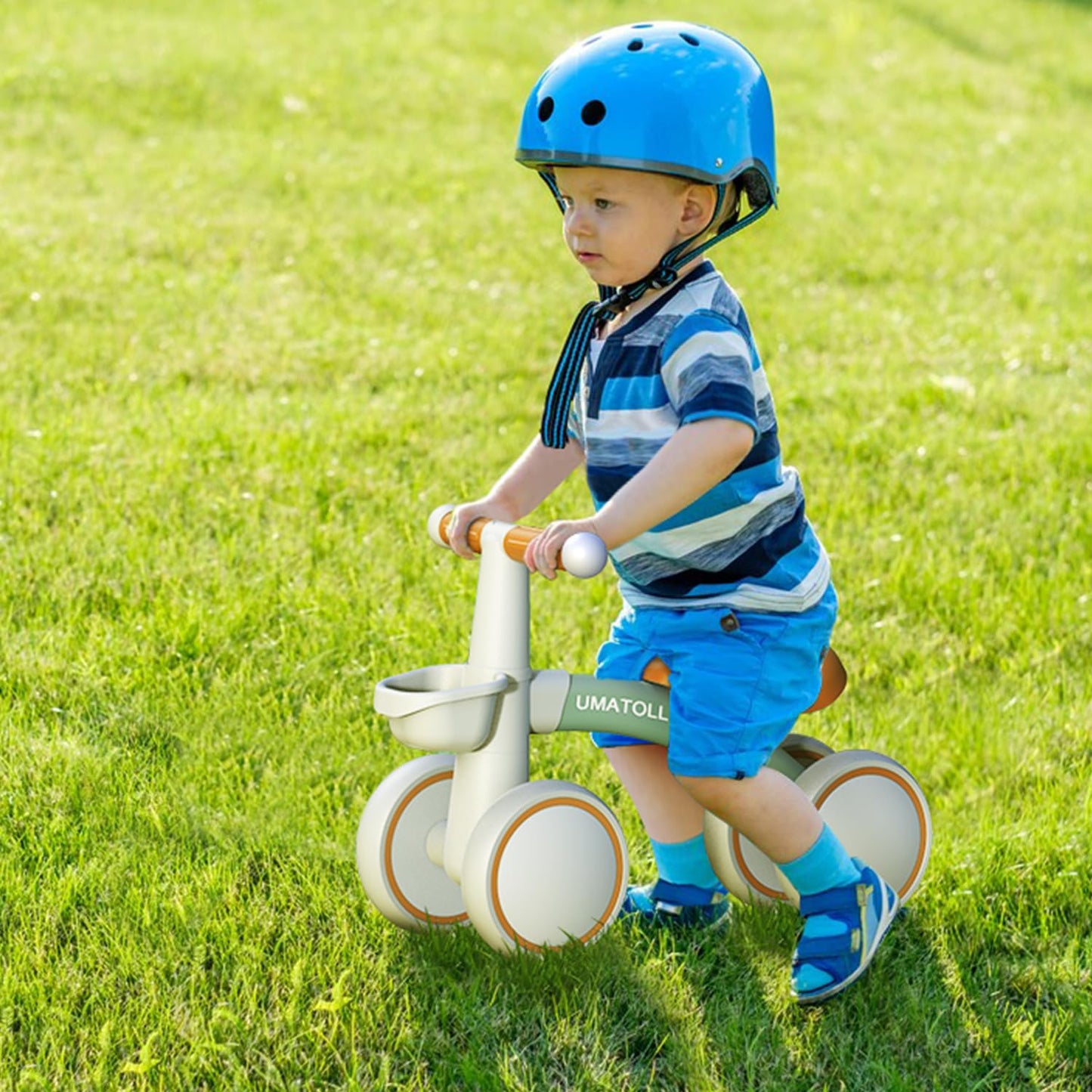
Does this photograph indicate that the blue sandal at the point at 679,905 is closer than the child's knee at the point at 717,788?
No

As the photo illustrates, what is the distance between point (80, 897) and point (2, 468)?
2.56 metres

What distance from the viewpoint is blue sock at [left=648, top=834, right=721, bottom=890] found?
3562 millimetres

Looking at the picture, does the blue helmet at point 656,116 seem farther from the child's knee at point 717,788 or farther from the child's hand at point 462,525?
the child's knee at point 717,788

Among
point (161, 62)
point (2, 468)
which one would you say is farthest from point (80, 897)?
point (161, 62)

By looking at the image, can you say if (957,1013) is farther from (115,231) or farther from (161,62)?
(161,62)

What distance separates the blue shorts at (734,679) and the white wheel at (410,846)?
0.49 m

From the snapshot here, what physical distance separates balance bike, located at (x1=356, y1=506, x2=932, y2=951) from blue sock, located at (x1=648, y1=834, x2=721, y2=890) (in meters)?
0.32

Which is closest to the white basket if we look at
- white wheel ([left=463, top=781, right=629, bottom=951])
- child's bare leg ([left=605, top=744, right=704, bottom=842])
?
white wheel ([left=463, top=781, right=629, bottom=951])

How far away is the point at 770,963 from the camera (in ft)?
11.0

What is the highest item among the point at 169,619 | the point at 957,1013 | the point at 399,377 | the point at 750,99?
the point at 750,99

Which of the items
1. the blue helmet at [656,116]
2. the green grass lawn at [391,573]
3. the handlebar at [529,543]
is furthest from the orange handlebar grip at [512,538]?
the green grass lawn at [391,573]

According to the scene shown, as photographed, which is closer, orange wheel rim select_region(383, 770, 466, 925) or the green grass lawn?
the green grass lawn

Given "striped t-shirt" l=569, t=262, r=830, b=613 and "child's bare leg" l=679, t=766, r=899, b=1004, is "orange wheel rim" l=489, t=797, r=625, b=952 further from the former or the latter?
"striped t-shirt" l=569, t=262, r=830, b=613

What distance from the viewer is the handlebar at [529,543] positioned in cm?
275
